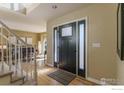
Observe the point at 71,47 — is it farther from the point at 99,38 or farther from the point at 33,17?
the point at 33,17

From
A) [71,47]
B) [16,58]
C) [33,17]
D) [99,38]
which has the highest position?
[33,17]

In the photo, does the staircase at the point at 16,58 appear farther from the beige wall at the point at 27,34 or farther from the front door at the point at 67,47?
the front door at the point at 67,47

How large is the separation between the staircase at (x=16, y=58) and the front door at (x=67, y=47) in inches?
15.6

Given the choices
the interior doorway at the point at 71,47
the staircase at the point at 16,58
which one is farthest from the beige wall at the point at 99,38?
the staircase at the point at 16,58

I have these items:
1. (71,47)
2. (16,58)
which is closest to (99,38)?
(71,47)

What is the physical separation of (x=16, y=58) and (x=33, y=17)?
68cm

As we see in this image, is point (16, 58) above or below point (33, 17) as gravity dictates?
below

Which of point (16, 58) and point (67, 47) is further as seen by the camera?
point (16, 58)

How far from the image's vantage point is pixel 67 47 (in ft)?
4.61

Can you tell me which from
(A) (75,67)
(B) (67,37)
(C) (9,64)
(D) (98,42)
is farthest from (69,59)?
(C) (9,64)

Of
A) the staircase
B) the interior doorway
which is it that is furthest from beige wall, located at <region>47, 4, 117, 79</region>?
the staircase

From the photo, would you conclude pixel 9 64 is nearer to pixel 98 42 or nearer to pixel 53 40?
pixel 53 40

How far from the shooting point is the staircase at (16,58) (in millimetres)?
1495
